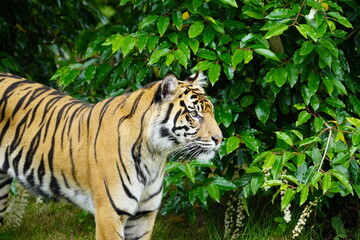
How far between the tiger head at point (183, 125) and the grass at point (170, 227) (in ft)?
4.60

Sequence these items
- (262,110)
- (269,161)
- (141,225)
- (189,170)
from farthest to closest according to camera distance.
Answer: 1. (262,110)
2. (189,170)
3. (141,225)
4. (269,161)

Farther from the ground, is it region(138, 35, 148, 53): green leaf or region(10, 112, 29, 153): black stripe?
region(138, 35, 148, 53): green leaf

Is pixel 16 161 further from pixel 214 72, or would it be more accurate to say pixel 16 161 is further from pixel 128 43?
pixel 214 72

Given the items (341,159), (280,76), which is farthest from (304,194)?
(280,76)

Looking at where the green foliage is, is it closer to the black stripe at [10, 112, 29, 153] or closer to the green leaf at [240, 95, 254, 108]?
the green leaf at [240, 95, 254, 108]

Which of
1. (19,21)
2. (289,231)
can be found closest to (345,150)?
(289,231)

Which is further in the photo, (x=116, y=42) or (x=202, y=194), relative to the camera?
(x=202, y=194)

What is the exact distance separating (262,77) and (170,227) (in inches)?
64.5

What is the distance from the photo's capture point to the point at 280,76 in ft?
13.5

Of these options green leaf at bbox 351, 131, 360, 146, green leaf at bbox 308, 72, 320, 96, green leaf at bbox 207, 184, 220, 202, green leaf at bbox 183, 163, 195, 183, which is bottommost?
green leaf at bbox 207, 184, 220, 202

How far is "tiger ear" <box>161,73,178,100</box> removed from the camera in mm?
3579

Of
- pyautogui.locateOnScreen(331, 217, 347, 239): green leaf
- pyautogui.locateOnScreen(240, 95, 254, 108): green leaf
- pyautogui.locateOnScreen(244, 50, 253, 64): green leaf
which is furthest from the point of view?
pyautogui.locateOnScreen(331, 217, 347, 239): green leaf

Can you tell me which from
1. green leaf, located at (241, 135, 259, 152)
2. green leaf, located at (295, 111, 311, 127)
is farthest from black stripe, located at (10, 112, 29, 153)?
green leaf, located at (295, 111, 311, 127)

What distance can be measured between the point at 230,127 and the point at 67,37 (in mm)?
3186
